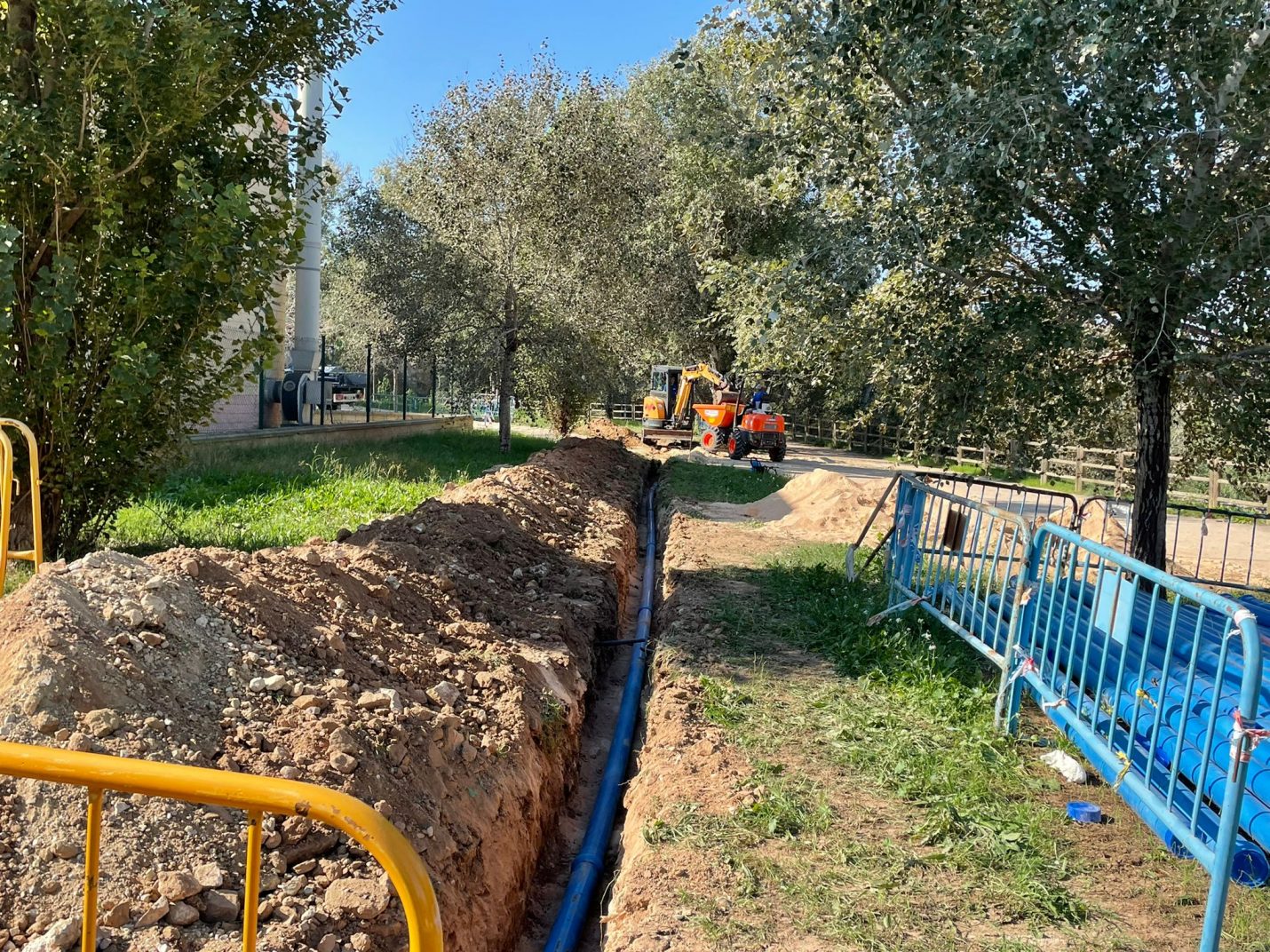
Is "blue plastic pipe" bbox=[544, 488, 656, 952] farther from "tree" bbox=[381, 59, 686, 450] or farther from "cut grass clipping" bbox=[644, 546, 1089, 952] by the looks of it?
"tree" bbox=[381, 59, 686, 450]

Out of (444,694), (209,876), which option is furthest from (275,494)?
(209,876)

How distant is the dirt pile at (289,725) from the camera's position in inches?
118

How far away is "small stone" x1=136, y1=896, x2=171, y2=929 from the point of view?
2855 mm

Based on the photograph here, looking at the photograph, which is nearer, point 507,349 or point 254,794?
point 254,794

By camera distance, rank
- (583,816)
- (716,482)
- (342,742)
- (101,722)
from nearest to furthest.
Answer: (101,722)
(342,742)
(583,816)
(716,482)

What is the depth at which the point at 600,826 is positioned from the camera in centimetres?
500

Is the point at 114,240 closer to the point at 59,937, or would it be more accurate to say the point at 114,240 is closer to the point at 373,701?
the point at 373,701

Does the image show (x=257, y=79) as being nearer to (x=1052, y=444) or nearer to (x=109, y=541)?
(x=109, y=541)

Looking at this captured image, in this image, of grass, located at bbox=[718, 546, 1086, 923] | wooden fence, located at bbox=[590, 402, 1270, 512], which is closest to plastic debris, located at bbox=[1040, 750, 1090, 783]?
grass, located at bbox=[718, 546, 1086, 923]

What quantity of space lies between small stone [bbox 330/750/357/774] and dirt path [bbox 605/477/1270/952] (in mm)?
1289

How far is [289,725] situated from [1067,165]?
6.35 meters

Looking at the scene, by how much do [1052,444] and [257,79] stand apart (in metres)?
7.86

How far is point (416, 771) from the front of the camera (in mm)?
4160

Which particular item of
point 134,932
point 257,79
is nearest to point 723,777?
point 134,932
